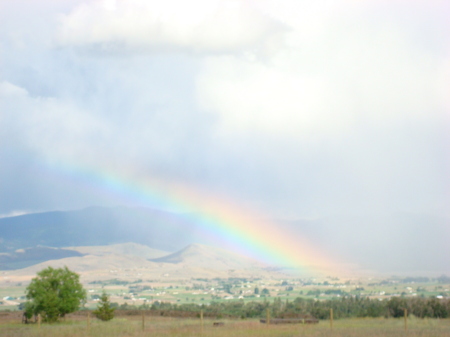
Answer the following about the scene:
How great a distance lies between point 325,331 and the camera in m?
35.8

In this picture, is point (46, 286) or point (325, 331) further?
point (46, 286)

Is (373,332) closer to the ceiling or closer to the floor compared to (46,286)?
closer to the floor

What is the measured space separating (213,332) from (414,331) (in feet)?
41.6

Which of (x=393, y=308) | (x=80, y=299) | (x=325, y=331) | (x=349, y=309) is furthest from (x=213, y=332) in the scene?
(x=349, y=309)

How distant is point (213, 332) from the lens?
116 ft

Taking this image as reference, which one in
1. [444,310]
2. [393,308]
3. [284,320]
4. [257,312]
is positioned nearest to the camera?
[284,320]

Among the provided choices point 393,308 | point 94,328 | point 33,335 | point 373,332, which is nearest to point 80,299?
point 94,328

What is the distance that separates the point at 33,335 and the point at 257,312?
111 ft

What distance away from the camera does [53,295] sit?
4741cm

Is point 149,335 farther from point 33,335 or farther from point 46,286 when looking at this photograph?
point 46,286

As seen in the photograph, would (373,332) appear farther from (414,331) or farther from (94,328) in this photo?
(94,328)

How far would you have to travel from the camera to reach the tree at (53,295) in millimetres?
47312

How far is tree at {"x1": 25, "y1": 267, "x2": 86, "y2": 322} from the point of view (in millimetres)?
47312

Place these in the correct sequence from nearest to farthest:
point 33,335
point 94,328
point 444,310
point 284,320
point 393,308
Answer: point 33,335, point 94,328, point 284,320, point 444,310, point 393,308
